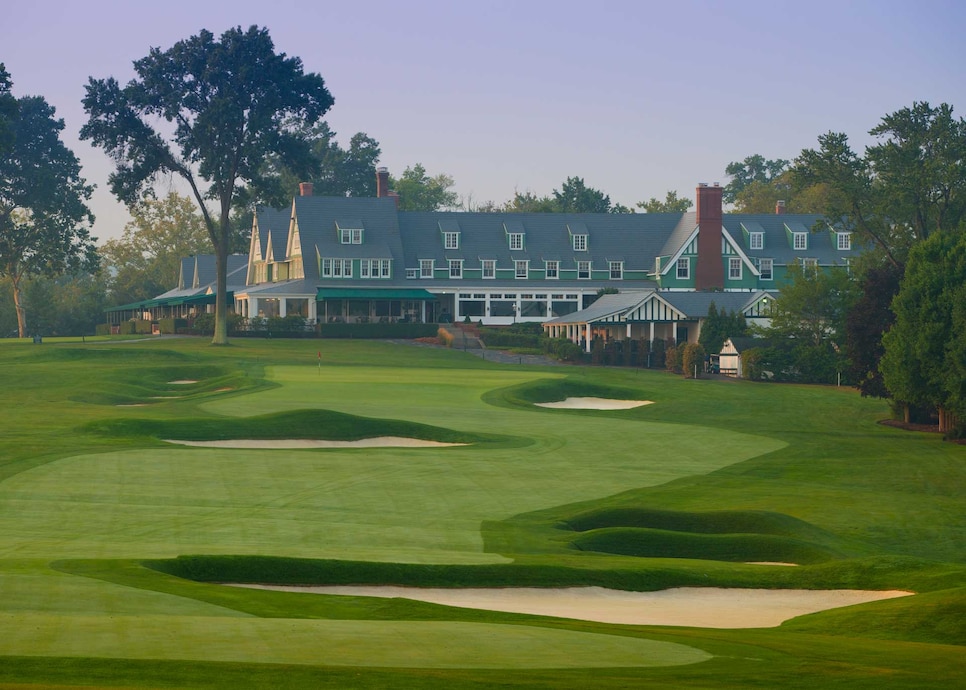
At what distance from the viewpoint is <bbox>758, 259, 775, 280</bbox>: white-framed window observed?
96625 mm

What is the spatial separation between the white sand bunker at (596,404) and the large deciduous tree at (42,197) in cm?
5952

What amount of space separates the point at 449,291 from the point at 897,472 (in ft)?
209

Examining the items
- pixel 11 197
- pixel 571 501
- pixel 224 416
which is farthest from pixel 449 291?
pixel 571 501

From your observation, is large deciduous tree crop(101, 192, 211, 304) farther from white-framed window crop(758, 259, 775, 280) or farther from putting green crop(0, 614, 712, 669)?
putting green crop(0, 614, 712, 669)

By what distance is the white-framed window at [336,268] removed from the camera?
91500mm

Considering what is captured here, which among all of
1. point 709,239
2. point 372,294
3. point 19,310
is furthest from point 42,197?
point 709,239

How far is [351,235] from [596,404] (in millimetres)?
47293

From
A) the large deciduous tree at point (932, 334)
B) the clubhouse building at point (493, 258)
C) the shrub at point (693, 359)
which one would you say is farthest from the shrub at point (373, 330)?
the large deciduous tree at point (932, 334)

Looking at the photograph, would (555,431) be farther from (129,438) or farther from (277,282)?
(277,282)

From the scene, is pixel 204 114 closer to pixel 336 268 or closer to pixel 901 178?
pixel 336 268

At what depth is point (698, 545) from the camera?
19.7 m

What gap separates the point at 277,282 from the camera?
3797 inches

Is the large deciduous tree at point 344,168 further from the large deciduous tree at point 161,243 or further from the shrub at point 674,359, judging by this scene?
the shrub at point 674,359

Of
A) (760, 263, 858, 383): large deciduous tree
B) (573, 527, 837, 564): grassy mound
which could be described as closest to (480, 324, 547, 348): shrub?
(760, 263, 858, 383): large deciduous tree
